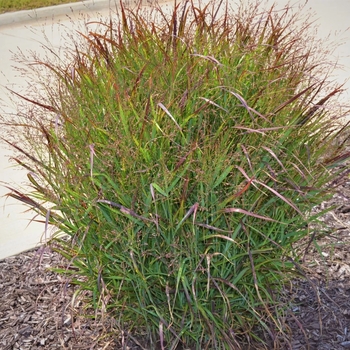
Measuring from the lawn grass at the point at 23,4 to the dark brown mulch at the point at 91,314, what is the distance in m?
6.77

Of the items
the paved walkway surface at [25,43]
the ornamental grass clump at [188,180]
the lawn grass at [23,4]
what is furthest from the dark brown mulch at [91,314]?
the lawn grass at [23,4]

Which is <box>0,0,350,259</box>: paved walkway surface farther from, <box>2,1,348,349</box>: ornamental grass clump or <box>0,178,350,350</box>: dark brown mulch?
<box>2,1,348,349</box>: ornamental grass clump

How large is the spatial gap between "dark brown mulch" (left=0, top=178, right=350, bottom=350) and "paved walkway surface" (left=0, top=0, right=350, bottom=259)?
0.58m

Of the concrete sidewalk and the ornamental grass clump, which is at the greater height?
the ornamental grass clump

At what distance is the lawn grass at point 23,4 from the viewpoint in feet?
31.2

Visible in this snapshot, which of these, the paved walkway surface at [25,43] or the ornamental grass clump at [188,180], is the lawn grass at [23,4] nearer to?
the paved walkway surface at [25,43]

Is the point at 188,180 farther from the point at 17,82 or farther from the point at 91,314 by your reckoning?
the point at 17,82

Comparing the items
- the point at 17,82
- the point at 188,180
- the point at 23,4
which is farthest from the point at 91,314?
the point at 23,4

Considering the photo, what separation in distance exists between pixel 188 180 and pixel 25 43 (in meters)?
6.58

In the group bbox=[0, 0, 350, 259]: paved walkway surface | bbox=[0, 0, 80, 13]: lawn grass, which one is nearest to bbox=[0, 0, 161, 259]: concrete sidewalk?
bbox=[0, 0, 350, 259]: paved walkway surface

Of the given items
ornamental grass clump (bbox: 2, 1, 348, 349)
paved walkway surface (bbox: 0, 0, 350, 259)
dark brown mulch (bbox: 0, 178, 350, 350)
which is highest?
ornamental grass clump (bbox: 2, 1, 348, 349)

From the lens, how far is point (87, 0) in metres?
9.62

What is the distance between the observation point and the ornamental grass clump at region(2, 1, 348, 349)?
2.49 m

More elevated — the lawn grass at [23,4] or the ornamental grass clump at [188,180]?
the ornamental grass clump at [188,180]
